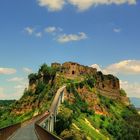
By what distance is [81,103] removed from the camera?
112 metres

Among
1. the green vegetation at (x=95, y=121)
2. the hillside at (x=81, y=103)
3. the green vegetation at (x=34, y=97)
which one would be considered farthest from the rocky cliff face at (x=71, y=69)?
the green vegetation at (x=95, y=121)

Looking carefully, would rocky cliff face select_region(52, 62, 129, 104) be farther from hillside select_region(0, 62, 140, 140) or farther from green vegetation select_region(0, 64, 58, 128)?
green vegetation select_region(0, 64, 58, 128)

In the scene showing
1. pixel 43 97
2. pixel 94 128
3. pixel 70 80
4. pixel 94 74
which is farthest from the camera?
pixel 94 74

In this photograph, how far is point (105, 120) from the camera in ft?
368

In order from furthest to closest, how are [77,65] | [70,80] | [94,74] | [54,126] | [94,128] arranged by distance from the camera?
[94,74]
[77,65]
[70,80]
[94,128]
[54,126]

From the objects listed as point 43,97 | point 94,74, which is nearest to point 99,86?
point 94,74

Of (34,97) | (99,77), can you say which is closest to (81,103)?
(34,97)

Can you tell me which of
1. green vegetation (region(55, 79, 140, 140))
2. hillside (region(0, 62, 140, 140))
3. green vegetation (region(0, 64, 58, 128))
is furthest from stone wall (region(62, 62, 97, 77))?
green vegetation (region(55, 79, 140, 140))

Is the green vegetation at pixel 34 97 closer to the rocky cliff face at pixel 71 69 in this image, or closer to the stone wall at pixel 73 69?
the rocky cliff face at pixel 71 69

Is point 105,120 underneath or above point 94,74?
underneath

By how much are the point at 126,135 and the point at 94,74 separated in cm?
4881

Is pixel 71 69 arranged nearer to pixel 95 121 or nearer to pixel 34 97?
pixel 34 97

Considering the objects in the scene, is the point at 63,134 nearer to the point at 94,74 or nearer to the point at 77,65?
the point at 77,65

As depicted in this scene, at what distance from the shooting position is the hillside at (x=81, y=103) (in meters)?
98.4
